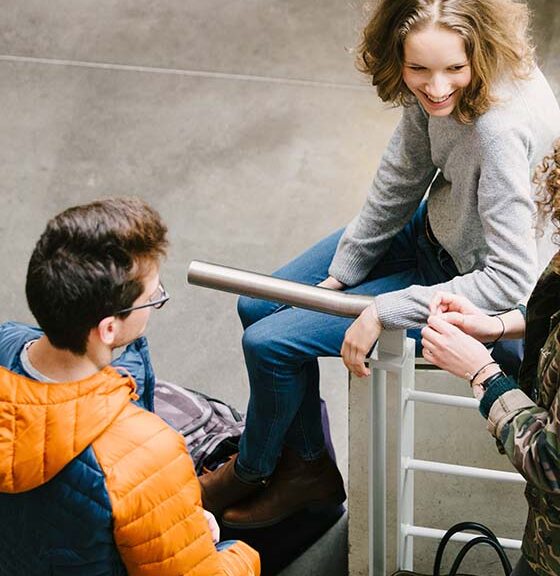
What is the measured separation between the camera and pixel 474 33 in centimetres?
214

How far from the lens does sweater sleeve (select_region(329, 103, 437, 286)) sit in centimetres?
243

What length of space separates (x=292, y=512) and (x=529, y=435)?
1193mm

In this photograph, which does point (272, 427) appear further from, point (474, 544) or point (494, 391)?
point (494, 391)

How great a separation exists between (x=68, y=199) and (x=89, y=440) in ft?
7.89

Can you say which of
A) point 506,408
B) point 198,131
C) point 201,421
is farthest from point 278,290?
point 198,131

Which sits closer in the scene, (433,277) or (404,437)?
(404,437)

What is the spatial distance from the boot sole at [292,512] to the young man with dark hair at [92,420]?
36.1 inches

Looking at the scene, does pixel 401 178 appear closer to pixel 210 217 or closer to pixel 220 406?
pixel 220 406

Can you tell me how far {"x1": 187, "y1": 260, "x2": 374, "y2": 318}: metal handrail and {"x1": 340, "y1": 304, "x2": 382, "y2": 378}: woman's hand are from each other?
54mm

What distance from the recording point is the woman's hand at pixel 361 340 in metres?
2.09

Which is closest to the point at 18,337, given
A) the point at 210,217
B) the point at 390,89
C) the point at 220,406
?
the point at 390,89

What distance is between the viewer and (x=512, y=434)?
1.76 metres

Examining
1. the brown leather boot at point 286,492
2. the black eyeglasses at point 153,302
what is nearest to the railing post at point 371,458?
the brown leather boot at point 286,492

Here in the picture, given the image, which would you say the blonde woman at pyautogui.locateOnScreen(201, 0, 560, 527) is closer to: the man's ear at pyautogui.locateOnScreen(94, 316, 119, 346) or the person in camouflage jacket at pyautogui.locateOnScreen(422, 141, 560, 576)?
the person in camouflage jacket at pyautogui.locateOnScreen(422, 141, 560, 576)
